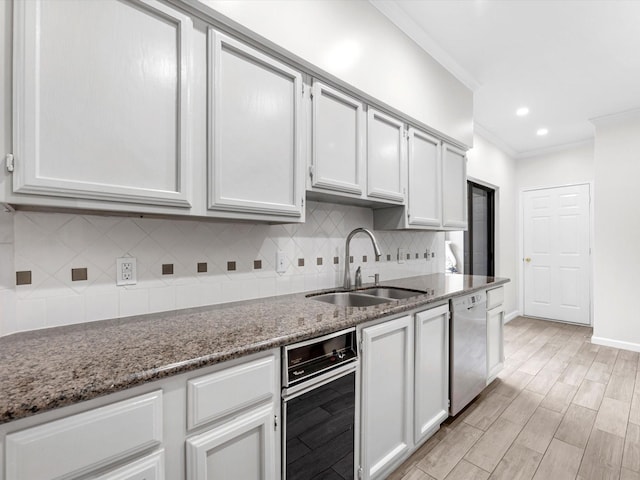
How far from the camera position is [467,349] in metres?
2.09

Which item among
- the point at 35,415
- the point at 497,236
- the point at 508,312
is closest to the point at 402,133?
the point at 35,415

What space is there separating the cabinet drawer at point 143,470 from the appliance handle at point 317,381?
39 centimetres

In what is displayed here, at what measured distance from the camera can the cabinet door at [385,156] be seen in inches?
73.0

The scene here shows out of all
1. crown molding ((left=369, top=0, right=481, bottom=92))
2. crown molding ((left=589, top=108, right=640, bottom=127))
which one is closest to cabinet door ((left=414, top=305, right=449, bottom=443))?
crown molding ((left=369, top=0, right=481, bottom=92))

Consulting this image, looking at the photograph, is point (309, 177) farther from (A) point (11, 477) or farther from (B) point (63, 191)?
(A) point (11, 477)

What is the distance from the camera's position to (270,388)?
1.00 m

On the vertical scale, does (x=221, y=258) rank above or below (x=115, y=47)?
below

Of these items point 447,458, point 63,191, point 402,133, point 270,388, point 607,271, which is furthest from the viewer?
point 607,271

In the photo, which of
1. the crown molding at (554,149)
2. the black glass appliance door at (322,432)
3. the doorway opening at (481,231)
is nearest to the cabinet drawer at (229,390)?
the black glass appliance door at (322,432)

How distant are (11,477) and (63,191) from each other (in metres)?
0.69

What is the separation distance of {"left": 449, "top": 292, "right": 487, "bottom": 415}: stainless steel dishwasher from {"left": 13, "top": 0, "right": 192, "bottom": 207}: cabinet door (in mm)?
1794

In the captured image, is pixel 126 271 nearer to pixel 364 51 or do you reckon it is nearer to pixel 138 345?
pixel 138 345

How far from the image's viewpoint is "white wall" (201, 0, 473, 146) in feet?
4.37

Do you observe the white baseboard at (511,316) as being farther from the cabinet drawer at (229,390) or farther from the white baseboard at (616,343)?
the cabinet drawer at (229,390)
